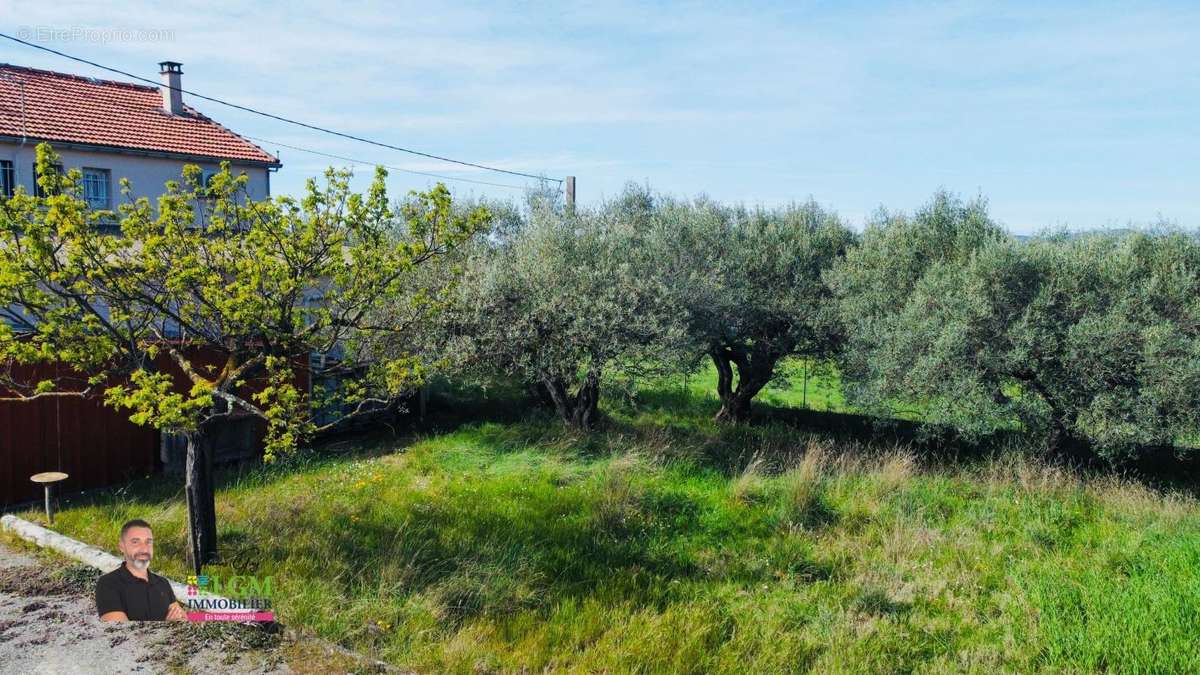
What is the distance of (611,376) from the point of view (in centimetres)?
1223

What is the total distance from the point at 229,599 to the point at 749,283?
33.5 ft

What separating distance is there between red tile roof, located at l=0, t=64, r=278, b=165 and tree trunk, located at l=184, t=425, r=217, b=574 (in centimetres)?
1759

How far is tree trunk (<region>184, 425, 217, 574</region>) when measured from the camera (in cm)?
698

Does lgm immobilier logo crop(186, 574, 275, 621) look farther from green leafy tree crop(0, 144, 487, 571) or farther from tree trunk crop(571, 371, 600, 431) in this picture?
tree trunk crop(571, 371, 600, 431)

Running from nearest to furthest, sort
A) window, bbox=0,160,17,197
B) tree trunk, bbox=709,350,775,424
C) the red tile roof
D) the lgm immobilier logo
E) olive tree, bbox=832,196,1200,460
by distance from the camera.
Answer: the lgm immobilier logo < olive tree, bbox=832,196,1200,460 < tree trunk, bbox=709,350,775,424 < window, bbox=0,160,17,197 < the red tile roof

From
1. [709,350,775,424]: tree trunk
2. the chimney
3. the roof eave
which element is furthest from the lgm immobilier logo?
the chimney

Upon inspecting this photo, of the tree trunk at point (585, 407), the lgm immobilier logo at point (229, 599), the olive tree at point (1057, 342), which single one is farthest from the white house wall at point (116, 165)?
the olive tree at point (1057, 342)

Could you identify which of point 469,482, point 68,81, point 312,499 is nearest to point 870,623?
point 469,482

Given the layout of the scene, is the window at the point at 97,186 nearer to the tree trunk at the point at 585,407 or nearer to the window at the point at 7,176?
the window at the point at 7,176

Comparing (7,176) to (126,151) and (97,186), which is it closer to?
(97,186)

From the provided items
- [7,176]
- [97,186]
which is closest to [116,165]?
[97,186]

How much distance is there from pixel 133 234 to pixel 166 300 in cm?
64

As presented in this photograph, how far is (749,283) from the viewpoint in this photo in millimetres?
13969

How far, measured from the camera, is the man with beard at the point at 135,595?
5.96 meters
